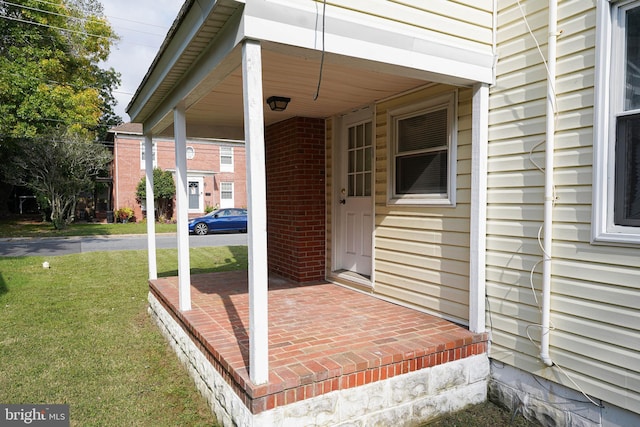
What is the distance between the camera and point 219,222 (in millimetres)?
17594

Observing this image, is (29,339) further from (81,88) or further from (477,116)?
(81,88)

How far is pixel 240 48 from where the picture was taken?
2385mm

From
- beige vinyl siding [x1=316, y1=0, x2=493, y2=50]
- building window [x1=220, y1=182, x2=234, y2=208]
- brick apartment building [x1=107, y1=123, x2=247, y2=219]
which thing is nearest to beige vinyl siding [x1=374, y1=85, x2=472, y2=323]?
beige vinyl siding [x1=316, y1=0, x2=493, y2=50]

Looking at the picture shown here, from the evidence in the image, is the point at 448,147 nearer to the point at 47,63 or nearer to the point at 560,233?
the point at 560,233

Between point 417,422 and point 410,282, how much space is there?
1376 millimetres

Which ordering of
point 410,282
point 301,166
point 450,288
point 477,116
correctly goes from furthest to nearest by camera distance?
1. point 301,166
2. point 410,282
3. point 450,288
4. point 477,116

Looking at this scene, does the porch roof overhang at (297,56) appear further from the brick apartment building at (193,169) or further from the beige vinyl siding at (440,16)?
the brick apartment building at (193,169)

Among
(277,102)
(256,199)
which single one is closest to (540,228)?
(256,199)

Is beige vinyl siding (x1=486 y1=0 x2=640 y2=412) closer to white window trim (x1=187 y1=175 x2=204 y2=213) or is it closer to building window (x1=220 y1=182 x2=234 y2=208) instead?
white window trim (x1=187 y1=175 x2=204 y2=213)

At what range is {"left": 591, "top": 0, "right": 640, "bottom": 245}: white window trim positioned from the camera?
2.44m

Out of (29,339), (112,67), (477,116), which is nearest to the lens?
(477,116)

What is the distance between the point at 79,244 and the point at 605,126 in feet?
47.5

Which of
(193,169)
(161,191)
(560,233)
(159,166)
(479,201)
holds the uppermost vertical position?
(159,166)

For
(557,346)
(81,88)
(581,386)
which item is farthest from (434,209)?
(81,88)
